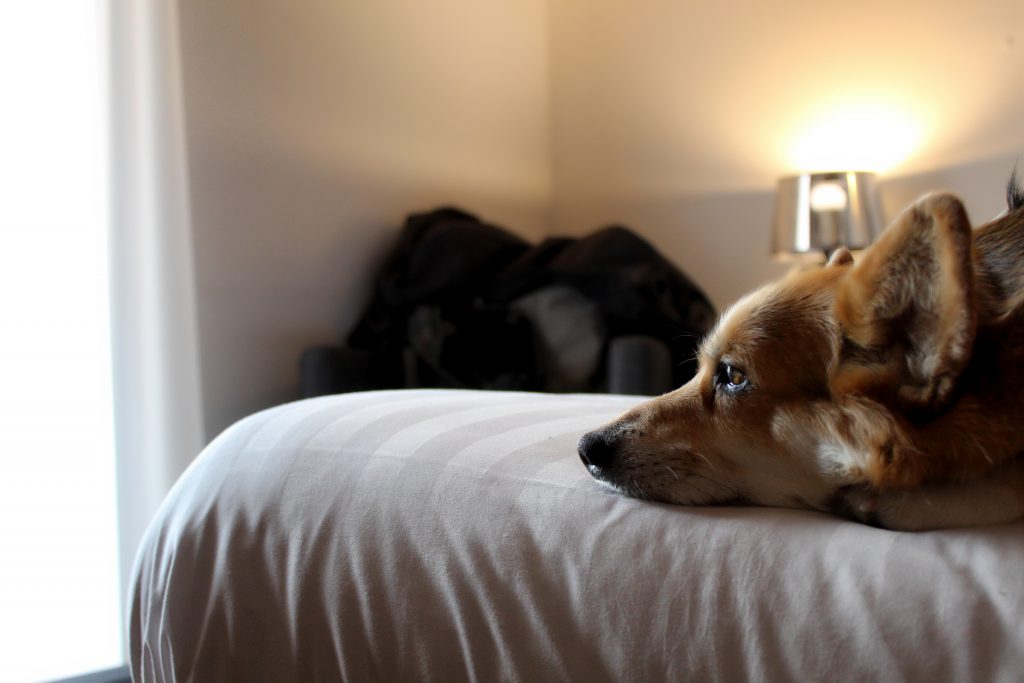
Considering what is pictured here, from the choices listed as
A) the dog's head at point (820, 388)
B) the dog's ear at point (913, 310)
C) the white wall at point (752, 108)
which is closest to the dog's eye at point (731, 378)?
the dog's head at point (820, 388)

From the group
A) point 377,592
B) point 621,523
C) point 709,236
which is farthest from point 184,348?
point 709,236

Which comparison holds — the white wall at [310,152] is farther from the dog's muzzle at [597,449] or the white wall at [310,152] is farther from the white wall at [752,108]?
the dog's muzzle at [597,449]

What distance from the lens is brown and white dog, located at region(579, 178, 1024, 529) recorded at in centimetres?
76

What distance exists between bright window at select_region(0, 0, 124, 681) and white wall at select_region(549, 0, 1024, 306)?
242 cm

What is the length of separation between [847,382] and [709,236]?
3.07m

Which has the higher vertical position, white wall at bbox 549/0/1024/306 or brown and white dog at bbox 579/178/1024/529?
white wall at bbox 549/0/1024/306

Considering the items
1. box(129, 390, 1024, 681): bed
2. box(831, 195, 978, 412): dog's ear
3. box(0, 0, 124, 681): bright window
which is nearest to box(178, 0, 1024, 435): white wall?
box(0, 0, 124, 681): bright window

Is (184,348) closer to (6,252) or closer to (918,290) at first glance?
(6,252)

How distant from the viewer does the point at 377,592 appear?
0.92m

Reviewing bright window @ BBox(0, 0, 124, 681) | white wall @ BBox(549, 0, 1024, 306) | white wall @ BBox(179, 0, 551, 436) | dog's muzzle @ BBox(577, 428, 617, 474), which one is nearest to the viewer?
Result: dog's muzzle @ BBox(577, 428, 617, 474)

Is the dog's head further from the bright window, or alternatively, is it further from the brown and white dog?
the bright window

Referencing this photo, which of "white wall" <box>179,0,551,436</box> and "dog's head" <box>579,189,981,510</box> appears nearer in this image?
"dog's head" <box>579,189,981,510</box>

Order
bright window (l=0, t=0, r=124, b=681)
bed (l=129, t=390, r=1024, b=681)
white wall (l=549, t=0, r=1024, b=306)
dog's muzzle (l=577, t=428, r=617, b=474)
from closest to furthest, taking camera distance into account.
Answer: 1. bed (l=129, t=390, r=1024, b=681)
2. dog's muzzle (l=577, t=428, r=617, b=474)
3. bright window (l=0, t=0, r=124, b=681)
4. white wall (l=549, t=0, r=1024, b=306)

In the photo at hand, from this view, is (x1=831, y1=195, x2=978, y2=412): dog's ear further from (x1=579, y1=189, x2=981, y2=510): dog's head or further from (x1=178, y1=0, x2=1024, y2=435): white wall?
(x1=178, y1=0, x2=1024, y2=435): white wall
